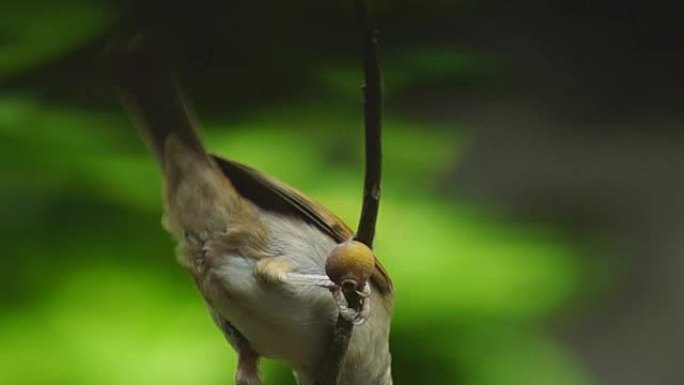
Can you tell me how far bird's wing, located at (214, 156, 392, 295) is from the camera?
2.38 feet

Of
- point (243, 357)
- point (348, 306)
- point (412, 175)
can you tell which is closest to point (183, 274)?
point (412, 175)

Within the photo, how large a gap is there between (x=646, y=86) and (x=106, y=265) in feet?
2.41

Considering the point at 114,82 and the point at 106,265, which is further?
the point at 106,265

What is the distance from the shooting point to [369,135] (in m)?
0.55

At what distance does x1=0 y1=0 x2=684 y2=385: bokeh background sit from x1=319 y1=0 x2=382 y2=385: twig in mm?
474

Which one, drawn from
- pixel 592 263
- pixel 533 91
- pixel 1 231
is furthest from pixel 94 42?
pixel 592 263

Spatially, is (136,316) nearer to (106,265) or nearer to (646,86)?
(106,265)

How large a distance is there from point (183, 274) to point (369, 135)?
2.17 feet

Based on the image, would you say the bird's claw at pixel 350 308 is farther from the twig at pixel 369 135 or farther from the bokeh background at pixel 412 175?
the bokeh background at pixel 412 175

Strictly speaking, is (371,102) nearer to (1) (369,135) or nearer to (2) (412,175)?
(1) (369,135)

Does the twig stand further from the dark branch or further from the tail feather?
the tail feather

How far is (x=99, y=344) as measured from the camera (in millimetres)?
1111

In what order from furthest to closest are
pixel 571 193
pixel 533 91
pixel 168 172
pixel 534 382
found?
pixel 533 91
pixel 571 193
pixel 534 382
pixel 168 172

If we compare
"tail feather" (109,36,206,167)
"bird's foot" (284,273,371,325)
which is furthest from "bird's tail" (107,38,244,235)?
"bird's foot" (284,273,371,325)
